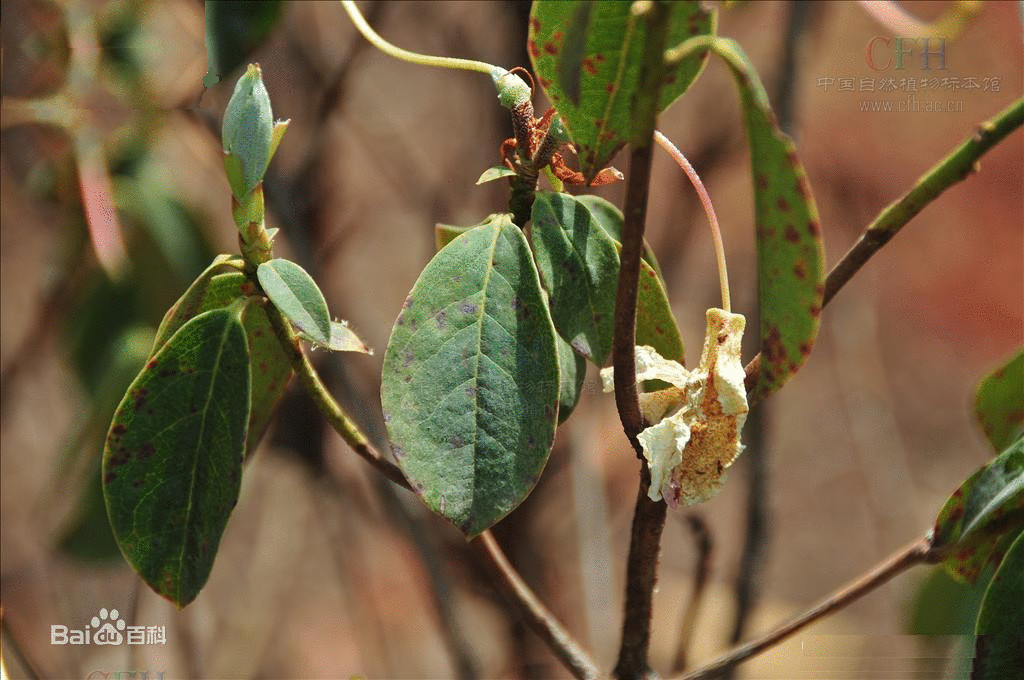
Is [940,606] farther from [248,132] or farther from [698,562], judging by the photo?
[248,132]

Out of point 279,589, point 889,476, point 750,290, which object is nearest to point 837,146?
point 889,476

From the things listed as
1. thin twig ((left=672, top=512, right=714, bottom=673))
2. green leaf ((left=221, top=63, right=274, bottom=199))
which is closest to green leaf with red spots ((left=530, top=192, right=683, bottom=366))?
green leaf ((left=221, top=63, right=274, bottom=199))

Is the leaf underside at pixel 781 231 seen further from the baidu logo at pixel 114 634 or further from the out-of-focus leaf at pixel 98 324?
the out-of-focus leaf at pixel 98 324

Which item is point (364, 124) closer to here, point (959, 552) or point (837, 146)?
point (837, 146)

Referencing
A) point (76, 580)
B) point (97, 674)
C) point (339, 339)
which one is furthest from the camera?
point (76, 580)

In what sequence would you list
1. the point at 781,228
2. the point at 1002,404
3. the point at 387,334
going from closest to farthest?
1. the point at 781,228
2. the point at 1002,404
3. the point at 387,334

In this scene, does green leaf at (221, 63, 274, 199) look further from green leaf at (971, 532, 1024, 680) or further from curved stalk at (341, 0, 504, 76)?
green leaf at (971, 532, 1024, 680)

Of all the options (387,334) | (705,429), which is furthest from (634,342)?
(387,334)

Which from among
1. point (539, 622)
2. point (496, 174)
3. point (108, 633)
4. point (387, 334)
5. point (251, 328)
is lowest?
point (387, 334)
